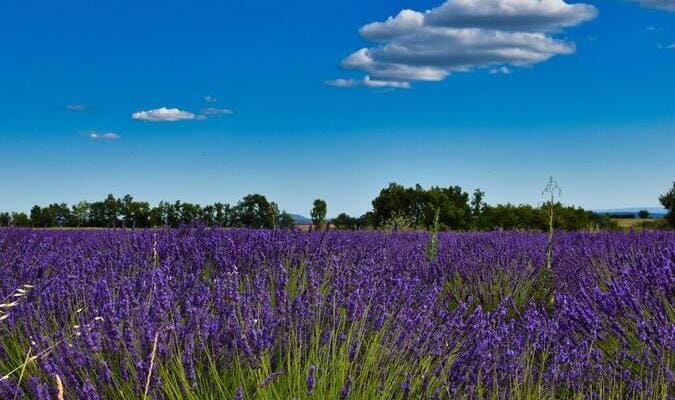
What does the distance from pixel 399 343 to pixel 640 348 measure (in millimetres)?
994

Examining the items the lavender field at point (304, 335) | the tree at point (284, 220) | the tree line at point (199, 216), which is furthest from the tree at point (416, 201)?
the lavender field at point (304, 335)

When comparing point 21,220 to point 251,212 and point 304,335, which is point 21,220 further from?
point 304,335

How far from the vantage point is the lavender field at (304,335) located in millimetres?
2551

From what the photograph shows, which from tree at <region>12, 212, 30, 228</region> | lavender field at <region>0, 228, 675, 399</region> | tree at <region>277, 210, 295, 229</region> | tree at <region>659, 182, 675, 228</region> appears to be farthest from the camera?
tree at <region>659, 182, 675, 228</region>

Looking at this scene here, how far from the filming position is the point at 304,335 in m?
3.03

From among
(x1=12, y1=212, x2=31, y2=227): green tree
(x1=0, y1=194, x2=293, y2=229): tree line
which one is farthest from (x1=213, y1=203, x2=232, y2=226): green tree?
(x1=12, y1=212, x2=31, y2=227): green tree

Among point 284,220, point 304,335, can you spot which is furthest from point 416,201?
point 304,335

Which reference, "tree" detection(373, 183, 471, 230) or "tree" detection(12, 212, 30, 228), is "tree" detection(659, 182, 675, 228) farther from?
"tree" detection(12, 212, 30, 228)

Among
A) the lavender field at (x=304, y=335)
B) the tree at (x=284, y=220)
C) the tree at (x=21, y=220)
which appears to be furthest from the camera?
the tree at (x=21, y=220)

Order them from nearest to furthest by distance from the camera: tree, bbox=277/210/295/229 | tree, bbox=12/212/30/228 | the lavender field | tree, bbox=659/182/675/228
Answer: the lavender field, tree, bbox=277/210/295/229, tree, bbox=12/212/30/228, tree, bbox=659/182/675/228

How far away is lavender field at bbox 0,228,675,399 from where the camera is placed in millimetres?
2551

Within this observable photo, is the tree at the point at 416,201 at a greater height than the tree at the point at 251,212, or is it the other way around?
the tree at the point at 416,201

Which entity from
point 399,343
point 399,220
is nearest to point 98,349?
point 399,343

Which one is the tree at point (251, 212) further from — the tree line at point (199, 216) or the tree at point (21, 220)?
the tree at point (21, 220)
